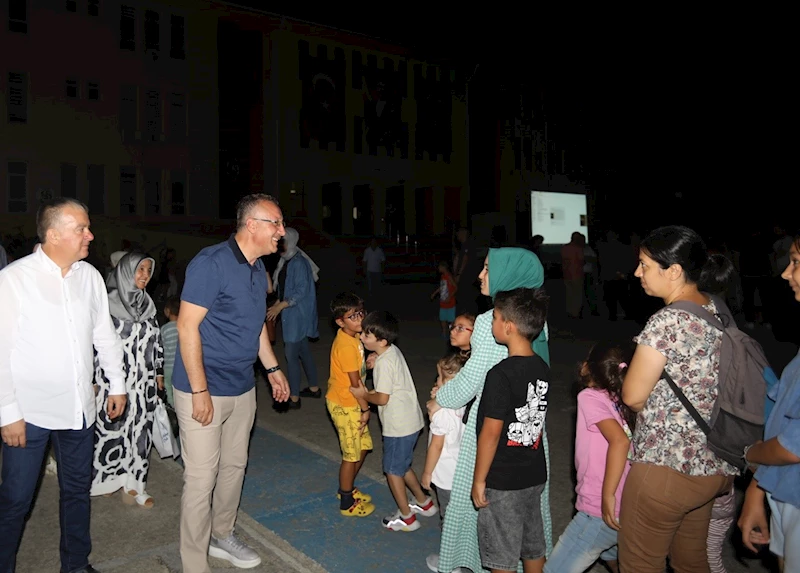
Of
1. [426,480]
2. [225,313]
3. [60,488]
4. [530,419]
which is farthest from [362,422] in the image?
[60,488]

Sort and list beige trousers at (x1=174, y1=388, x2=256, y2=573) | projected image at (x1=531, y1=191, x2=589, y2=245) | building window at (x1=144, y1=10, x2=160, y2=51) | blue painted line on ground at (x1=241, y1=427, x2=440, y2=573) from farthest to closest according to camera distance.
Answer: projected image at (x1=531, y1=191, x2=589, y2=245)
building window at (x1=144, y1=10, x2=160, y2=51)
blue painted line on ground at (x1=241, y1=427, x2=440, y2=573)
beige trousers at (x1=174, y1=388, x2=256, y2=573)

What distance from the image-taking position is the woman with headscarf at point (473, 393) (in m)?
3.47

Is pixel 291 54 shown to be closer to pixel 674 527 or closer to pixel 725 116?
pixel 725 116

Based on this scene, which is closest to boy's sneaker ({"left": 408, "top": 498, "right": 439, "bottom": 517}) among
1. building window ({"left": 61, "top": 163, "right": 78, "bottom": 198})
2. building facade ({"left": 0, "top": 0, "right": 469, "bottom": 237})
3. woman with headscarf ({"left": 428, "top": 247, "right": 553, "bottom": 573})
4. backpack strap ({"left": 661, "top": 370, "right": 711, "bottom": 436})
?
woman with headscarf ({"left": 428, "top": 247, "right": 553, "bottom": 573})

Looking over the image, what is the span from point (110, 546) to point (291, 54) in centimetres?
3205

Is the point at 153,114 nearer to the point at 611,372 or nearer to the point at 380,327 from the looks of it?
the point at 380,327

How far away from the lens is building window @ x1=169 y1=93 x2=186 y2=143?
29672 millimetres

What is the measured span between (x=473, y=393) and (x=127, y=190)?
28277mm

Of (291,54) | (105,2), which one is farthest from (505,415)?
(291,54)

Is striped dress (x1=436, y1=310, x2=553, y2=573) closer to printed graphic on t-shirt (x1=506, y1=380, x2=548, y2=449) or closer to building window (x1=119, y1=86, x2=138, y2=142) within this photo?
printed graphic on t-shirt (x1=506, y1=380, x2=548, y2=449)

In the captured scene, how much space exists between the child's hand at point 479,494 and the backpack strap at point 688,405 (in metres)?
0.99

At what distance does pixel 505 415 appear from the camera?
317 cm

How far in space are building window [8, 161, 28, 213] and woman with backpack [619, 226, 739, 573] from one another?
28.3 meters

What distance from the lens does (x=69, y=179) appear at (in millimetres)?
27234
